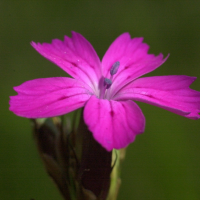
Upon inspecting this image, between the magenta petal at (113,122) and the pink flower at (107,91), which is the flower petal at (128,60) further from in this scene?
the magenta petal at (113,122)

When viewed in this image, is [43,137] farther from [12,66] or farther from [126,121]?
[12,66]

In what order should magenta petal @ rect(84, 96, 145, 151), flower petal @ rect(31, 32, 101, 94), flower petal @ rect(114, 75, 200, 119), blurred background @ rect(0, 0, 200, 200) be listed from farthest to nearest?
blurred background @ rect(0, 0, 200, 200) → flower petal @ rect(31, 32, 101, 94) → flower petal @ rect(114, 75, 200, 119) → magenta petal @ rect(84, 96, 145, 151)

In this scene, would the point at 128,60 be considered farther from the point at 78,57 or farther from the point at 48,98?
the point at 48,98

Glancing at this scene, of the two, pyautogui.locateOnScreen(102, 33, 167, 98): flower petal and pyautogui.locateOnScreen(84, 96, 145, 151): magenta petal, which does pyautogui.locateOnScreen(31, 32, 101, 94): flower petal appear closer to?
pyautogui.locateOnScreen(102, 33, 167, 98): flower petal

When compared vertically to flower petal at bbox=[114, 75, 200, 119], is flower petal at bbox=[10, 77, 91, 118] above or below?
below

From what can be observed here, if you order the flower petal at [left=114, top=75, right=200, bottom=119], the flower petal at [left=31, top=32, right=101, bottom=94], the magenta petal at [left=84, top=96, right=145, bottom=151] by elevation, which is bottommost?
the magenta petal at [left=84, top=96, right=145, bottom=151]

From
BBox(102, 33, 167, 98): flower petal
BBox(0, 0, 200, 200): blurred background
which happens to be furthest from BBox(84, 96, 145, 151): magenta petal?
BBox(0, 0, 200, 200): blurred background

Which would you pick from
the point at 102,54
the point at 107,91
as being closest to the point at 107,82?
the point at 107,91
